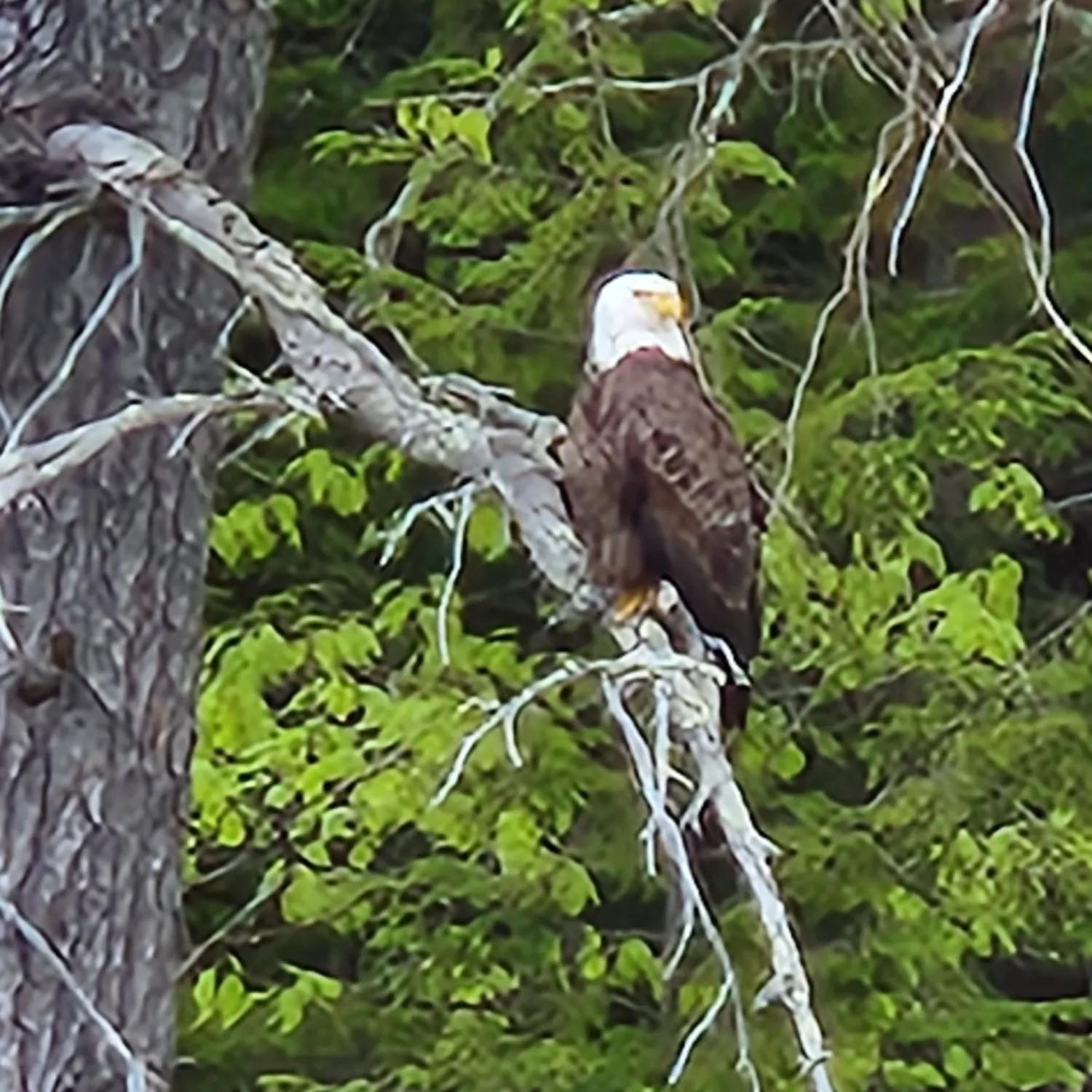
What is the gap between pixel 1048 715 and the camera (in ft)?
16.8

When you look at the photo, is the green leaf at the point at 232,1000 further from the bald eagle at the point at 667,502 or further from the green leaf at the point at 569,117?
the bald eagle at the point at 667,502

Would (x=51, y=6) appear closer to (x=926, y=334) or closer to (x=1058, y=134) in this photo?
(x=926, y=334)

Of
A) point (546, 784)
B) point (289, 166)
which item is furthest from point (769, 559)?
point (289, 166)

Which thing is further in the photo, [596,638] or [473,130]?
[596,638]

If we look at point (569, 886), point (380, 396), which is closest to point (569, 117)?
point (569, 886)

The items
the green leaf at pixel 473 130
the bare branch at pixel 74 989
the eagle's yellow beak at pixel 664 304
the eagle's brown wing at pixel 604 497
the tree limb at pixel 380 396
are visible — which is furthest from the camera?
the green leaf at pixel 473 130

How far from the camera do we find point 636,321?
3.30m

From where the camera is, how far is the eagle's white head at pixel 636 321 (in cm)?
327

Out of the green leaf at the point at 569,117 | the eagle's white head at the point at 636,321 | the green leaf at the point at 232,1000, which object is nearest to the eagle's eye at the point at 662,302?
the eagle's white head at the point at 636,321

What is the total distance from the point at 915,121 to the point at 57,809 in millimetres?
1423

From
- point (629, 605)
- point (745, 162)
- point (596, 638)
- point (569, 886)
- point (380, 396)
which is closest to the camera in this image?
point (380, 396)

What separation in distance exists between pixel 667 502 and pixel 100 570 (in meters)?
0.70

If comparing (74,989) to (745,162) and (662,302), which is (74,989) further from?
(745,162)

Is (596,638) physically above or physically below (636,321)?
below
